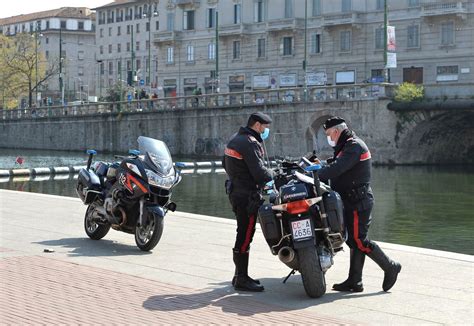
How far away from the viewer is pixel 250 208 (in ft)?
32.6

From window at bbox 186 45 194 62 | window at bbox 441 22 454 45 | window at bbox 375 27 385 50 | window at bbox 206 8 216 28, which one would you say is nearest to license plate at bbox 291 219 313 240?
window at bbox 441 22 454 45

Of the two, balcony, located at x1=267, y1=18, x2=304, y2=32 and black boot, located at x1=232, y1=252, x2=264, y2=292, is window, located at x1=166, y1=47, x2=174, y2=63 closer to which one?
balcony, located at x1=267, y1=18, x2=304, y2=32

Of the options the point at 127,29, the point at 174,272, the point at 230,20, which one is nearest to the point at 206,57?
the point at 230,20

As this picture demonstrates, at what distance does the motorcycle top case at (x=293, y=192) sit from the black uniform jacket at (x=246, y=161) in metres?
0.56

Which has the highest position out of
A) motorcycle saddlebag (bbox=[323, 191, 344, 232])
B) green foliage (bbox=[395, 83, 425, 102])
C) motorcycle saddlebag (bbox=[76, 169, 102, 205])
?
green foliage (bbox=[395, 83, 425, 102])

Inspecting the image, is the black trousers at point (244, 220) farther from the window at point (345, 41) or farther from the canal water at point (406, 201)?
the window at point (345, 41)

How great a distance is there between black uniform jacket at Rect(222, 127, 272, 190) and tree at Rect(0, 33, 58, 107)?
286 feet

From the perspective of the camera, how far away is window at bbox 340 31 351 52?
68812 mm

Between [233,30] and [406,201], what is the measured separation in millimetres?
47988

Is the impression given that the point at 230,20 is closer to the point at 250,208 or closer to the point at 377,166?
the point at 377,166

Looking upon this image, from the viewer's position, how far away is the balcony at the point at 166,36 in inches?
3220

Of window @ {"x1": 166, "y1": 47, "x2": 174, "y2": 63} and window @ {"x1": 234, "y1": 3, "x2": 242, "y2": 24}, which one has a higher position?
window @ {"x1": 234, "y1": 3, "x2": 242, "y2": 24}

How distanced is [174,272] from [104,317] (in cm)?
252

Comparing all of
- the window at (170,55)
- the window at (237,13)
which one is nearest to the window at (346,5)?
the window at (237,13)
